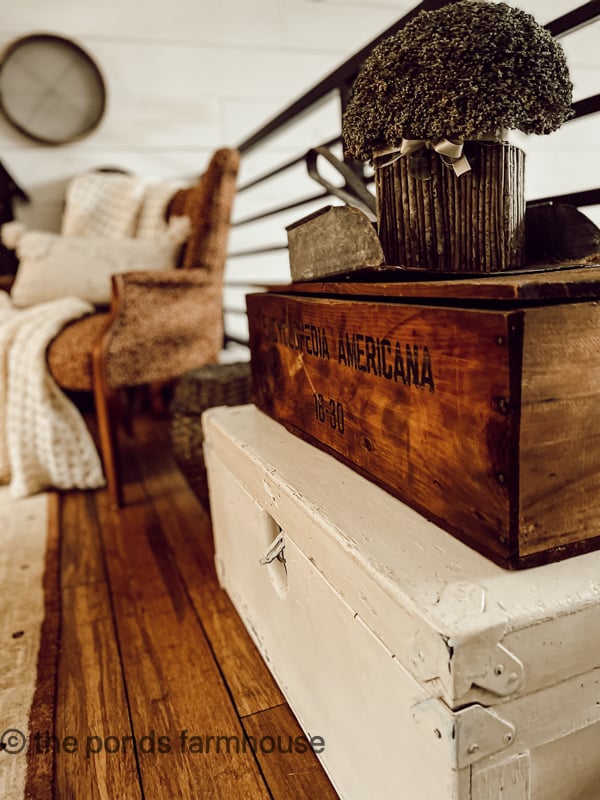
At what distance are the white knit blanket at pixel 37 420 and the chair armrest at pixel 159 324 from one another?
24cm

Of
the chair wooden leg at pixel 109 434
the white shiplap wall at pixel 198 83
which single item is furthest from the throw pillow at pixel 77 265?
the white shiplap wall at pixel 198 83

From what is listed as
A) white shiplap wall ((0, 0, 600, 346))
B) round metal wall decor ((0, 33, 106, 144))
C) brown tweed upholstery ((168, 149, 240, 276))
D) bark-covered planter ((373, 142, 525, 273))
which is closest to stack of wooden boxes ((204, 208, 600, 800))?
bark-covered planter ((373, 142, 525, 273))

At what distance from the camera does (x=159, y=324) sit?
1700 millimetres

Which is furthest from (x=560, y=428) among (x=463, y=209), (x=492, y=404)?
(x=463, y=209)

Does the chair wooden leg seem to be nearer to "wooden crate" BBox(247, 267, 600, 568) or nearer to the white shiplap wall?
"wooden crate" BBox(247, 267, 600, 568)

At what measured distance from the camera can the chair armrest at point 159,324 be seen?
161 cm

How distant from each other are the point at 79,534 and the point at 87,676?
0.60 metres

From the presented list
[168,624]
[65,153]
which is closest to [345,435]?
[168,624]

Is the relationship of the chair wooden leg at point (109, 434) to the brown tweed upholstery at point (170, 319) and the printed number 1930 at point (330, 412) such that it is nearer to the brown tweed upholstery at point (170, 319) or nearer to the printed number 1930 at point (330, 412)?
the brown tweed upholstery at point (170, 319)

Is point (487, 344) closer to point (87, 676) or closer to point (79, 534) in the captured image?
point (87, 676)

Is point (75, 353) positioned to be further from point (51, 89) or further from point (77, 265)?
point (51, 89)

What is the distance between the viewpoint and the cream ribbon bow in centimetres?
64

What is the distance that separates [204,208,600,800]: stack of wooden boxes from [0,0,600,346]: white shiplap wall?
2363 mm

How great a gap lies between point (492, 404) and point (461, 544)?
148 millimetres
